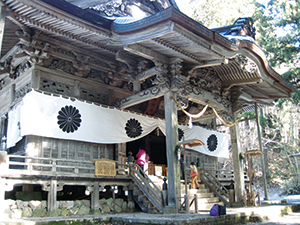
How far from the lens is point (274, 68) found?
2822 cm

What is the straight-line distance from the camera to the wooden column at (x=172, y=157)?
377 inches

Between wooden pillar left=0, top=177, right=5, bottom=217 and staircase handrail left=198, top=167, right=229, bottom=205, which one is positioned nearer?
wooden pillar left=0, top=177, right=5, bottom=217

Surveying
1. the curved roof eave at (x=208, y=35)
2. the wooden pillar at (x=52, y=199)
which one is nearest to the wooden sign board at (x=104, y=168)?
the wooden pillar at (x=52, y=199)

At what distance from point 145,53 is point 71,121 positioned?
361 cm

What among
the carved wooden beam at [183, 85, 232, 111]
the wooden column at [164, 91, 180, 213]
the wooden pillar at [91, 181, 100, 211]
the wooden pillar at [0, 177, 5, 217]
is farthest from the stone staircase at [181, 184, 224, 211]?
the wooden pillar at [0, 177, 5, 217]

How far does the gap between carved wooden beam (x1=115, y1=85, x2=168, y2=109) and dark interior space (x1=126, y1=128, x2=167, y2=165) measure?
3.58 metres

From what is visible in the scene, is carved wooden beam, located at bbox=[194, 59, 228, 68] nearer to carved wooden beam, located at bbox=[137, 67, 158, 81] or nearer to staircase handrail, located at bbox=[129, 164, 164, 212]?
carved wooden beam, located at bbox=[137, 67, 158, 81]

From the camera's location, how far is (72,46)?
36.6 feet

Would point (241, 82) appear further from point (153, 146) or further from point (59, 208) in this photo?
point (59, 208)

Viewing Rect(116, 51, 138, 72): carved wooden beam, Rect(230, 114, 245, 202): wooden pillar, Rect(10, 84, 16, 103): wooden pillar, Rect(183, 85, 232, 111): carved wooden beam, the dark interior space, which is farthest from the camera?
the dark interior space

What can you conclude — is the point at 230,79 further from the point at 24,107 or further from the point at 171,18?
the point at 24,107

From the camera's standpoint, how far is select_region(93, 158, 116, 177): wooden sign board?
10.4 m

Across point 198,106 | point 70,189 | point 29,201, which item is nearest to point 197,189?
point 198,106

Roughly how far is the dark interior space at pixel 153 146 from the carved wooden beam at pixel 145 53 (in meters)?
5.56
